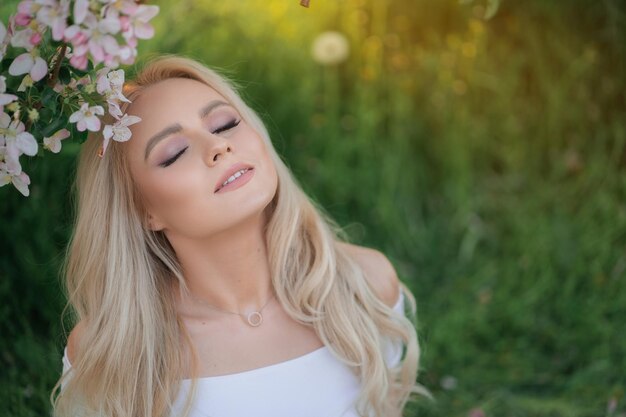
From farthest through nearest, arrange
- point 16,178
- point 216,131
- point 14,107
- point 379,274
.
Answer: point 379,274 → point 216,131 → point 16,178 → point 14,107

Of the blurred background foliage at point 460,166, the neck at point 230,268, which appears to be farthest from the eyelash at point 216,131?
the blurred background foliage at point 460,166

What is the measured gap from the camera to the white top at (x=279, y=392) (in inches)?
95.7

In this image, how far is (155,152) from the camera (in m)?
2.31

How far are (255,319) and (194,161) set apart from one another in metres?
0.53

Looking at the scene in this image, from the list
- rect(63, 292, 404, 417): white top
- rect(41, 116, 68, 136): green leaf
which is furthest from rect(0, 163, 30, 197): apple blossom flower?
rect(63, 292, 404, 417): white top

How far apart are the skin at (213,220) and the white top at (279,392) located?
0.10 feet

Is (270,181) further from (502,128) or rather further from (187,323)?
(502,128)

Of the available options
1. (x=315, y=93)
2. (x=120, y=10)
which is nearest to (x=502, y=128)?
(x=315, y=93)

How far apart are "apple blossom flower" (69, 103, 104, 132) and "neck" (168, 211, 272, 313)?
58cm

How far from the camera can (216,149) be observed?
2.26 meters

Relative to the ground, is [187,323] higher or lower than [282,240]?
lower

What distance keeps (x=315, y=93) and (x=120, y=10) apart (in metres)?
2.65

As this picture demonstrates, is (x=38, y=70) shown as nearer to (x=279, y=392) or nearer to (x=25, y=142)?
(x=25, y=142)

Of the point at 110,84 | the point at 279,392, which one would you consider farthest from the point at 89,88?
the point at 279,392
